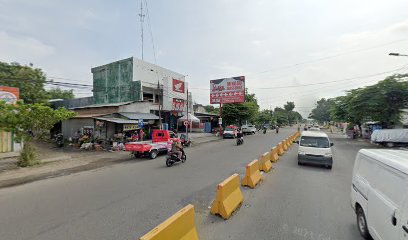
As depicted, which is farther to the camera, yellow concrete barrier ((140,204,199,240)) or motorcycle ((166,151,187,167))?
motorcycle ((166,151,187,167))

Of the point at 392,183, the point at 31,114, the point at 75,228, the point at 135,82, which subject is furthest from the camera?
the point at 135,82

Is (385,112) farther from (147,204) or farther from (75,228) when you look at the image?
(75,228)

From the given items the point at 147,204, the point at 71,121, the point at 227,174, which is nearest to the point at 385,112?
the point at 227,174

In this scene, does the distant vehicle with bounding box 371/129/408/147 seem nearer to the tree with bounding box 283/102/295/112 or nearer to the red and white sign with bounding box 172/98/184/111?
the red and white sign with bounding box 172/98/184/111

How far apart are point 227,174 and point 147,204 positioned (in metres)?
4.16

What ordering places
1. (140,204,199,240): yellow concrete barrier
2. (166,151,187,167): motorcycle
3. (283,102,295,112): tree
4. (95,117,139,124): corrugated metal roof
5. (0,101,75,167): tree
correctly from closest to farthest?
1. (140,204,199,240): yellow concrete barrier
2. (0,101,75,167): tree
3. (166,151,187,167): motorcycle
4. (95,117,139,124): corrugated metal roof
5. (283,102,295,112): tree

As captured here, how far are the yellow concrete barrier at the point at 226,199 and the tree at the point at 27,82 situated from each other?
1301 inches

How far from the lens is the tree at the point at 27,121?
1034cm

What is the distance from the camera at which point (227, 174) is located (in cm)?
898

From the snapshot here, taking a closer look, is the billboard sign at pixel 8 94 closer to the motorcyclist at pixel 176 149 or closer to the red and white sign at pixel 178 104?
the motorcyclist at pixel 176 149

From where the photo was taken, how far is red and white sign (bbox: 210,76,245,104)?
99.0 ft

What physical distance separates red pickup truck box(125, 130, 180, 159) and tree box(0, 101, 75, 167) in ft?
14.3

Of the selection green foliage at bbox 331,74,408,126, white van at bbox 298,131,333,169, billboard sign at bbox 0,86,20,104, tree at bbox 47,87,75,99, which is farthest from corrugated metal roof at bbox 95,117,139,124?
tree at bbox 47,87,75,99

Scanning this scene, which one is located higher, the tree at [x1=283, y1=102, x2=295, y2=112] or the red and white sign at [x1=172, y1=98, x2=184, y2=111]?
the tree at [x1=283, y1=102, x2=295, y2=112]
